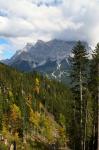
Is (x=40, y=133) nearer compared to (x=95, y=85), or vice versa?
(x=95, y=85)

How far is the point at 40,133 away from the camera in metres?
160

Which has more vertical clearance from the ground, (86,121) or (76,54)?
(76,54)

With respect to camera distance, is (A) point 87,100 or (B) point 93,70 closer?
(B) point 93,70

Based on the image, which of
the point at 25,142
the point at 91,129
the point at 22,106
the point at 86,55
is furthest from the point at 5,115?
the point at 86,55

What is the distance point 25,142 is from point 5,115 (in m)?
16.3

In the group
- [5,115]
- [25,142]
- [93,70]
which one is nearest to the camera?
[93,70]

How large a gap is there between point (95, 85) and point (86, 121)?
19.5 feet

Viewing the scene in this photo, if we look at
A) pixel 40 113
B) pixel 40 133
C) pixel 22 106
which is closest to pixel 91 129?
pixel 22 106

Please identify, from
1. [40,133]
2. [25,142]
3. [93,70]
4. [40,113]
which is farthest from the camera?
[40,113]

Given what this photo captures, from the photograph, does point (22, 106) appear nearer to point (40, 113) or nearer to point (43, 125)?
point (43, 125)

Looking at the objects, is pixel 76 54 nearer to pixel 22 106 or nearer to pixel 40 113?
pixel 22 106

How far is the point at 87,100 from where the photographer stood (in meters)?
51.3

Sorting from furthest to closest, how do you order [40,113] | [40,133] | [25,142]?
[40,113]
[40,133]
[25,142]

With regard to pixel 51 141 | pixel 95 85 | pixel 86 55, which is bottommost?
pixel 51 141
